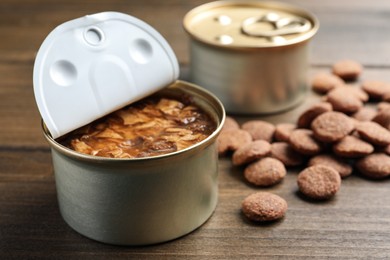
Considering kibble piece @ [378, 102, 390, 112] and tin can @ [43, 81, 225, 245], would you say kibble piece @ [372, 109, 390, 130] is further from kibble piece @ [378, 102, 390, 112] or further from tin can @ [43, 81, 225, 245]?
tin can @ [43, 81, 225, 245]

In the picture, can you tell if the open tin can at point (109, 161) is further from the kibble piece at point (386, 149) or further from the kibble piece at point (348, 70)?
the kibble piece at point (348, 70)

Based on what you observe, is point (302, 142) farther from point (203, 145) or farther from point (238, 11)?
point (238, 11)

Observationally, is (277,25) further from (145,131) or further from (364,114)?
(145,131)

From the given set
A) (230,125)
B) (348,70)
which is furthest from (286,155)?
(348,70)

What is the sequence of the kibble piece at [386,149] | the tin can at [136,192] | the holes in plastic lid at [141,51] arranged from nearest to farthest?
1. the tin can at [136,192]
2. the holes in plastic lid at [141,51]
3. the kibble piece at [386,149]

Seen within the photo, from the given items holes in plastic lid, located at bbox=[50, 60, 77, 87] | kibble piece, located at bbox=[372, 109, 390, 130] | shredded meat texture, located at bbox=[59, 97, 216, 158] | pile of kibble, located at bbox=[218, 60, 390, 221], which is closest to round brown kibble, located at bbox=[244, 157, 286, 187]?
pile of kibble, located at bbox=[218, 60, 390, 221]

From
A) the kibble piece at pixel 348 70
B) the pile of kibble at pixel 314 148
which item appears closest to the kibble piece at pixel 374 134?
the pile of kibble at pixel 314 148
